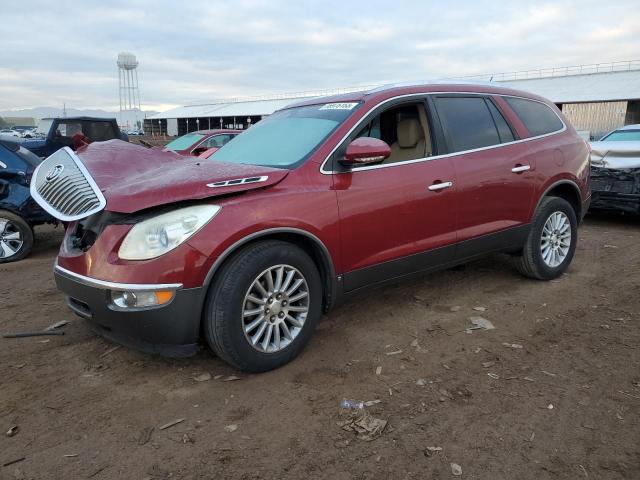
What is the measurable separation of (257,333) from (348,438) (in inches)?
34.3

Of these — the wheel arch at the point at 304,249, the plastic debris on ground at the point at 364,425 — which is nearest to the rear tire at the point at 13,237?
the wheel arch at the point at 304,249

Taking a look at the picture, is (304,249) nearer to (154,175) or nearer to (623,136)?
(154,175)

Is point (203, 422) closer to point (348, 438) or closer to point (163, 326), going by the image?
point (163, 326)

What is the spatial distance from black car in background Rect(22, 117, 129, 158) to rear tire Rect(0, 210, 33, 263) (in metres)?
3.85

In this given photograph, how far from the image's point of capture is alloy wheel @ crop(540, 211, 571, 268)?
4.87 m

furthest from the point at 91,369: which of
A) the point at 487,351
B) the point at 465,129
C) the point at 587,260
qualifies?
the point at 587,260

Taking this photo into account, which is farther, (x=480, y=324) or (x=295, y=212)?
(x=480, y=324)

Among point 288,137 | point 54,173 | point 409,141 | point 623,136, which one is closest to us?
point 54,173

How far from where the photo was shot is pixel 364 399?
287 cm

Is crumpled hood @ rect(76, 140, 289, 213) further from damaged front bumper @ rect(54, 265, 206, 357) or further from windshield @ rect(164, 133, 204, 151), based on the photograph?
windshield @ rect(164, 133, 204, 151)

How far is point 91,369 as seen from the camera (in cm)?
329

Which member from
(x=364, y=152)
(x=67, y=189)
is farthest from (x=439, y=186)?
(x=67, y=189)

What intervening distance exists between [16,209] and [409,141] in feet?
17.6

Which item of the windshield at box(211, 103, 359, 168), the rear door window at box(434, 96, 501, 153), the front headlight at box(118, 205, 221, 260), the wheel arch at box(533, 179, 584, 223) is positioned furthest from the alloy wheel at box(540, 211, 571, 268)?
the front headlight at box(118, 205, 221, 260)
